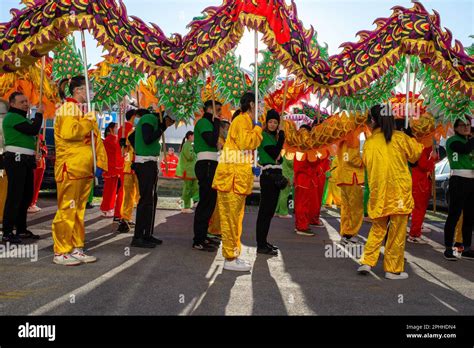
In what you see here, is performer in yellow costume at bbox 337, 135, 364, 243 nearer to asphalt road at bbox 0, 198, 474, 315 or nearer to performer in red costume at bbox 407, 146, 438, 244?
asphalt road at bbox 0, 198, 474, 315

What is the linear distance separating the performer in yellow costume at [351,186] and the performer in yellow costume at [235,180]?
6.91 ft

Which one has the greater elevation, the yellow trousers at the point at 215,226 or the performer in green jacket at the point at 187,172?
the performer in green jacket at the point at 187,172

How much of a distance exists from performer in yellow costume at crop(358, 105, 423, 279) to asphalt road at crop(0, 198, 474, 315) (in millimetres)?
200

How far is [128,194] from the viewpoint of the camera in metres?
6.77

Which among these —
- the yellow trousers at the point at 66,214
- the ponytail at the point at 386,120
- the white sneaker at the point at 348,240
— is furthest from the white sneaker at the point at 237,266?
the white sneaker at the point at 348,240

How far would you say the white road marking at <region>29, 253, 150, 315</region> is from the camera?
314cm

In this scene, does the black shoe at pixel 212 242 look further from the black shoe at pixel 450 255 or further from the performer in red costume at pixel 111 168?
the black shoe at pixel 450 255

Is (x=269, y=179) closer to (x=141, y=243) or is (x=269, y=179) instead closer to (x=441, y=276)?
(x=141, y=243)

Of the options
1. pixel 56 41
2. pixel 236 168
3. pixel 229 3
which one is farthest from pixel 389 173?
pixel 56 41

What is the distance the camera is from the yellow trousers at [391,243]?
14.3 feet

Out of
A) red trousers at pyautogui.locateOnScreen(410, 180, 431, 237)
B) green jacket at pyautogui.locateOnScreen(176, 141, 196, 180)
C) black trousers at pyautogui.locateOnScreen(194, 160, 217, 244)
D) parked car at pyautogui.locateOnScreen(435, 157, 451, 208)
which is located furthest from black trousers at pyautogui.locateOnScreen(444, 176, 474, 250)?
parked car at pyautogui.locateOnScreen(435, 157, 451, 208)

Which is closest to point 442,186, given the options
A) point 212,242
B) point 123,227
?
point 212,242

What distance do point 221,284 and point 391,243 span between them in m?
1.72
